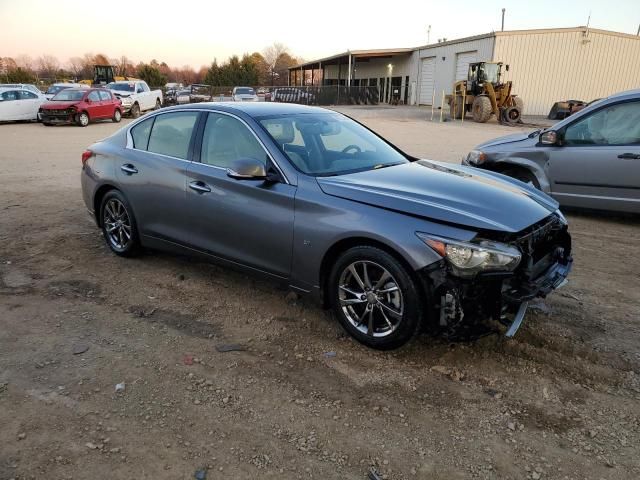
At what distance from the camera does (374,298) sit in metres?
3.43

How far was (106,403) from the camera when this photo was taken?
299 cm

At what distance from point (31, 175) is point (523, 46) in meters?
28.8

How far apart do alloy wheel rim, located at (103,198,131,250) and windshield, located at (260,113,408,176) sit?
6.34ft

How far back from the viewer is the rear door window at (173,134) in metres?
4.61

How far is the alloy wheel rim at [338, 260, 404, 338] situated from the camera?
3352mm

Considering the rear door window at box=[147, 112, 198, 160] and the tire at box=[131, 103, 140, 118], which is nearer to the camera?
the rear door window at box=[147, 112, 198, 160]

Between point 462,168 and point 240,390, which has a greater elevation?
point 462,168

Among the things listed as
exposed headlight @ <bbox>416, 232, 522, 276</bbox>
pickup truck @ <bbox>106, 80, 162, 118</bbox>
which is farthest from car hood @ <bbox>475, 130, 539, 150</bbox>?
pickup truck @ <bbox>106, 80, 162, 118</bbox>

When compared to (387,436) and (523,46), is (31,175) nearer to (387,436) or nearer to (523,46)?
(387,436)

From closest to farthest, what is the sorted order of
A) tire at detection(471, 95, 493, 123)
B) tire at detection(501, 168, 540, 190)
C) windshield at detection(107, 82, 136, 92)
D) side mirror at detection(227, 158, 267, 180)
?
side mirror at detection(227, 158, 267, 180) < tire at detection(501, 168, 540, 190) < tire at detection(471, 95, 493, 123) < windshield at detection(107, 82, 136, 92)

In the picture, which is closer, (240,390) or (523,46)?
(240,390)

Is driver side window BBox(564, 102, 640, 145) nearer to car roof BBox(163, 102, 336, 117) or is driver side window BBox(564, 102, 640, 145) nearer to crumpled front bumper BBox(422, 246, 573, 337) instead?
car roof BBox(163, 102, 336, 117)

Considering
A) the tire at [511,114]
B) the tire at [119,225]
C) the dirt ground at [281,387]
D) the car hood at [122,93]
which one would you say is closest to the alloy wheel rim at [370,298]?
the dirt ground at [281,387]

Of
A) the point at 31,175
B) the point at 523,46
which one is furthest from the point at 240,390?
the point at 523,46
